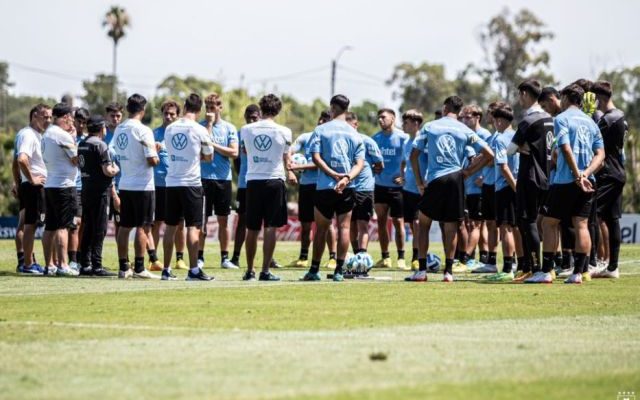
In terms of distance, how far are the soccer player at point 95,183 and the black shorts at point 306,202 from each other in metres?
3.36

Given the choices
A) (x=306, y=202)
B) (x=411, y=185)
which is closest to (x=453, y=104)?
(x=411, y=185)

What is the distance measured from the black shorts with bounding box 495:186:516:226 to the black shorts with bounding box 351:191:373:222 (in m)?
2.85

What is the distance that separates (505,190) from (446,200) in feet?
6.36

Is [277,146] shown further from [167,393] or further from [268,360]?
[167,393]

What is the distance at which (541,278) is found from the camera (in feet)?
55.8

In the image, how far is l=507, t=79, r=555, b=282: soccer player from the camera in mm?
16719

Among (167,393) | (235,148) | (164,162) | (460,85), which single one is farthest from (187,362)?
(460,85)

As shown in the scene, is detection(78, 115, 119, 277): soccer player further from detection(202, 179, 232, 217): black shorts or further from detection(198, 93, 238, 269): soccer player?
detection(202, 179, 232, 217): black shorts

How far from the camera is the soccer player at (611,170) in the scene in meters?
17.9

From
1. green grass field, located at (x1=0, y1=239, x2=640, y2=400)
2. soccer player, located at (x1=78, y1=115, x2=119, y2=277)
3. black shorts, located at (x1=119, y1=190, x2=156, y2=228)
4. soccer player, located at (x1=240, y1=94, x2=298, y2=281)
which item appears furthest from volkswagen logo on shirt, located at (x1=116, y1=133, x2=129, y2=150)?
green grass field, located at (x1=0, y1=239, x2=640, y2=400)

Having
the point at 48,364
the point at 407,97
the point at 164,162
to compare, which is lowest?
the point at 48,364

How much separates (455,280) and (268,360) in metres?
9.33

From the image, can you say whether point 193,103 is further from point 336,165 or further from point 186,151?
point 336,165

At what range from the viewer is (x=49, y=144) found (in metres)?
18.6
